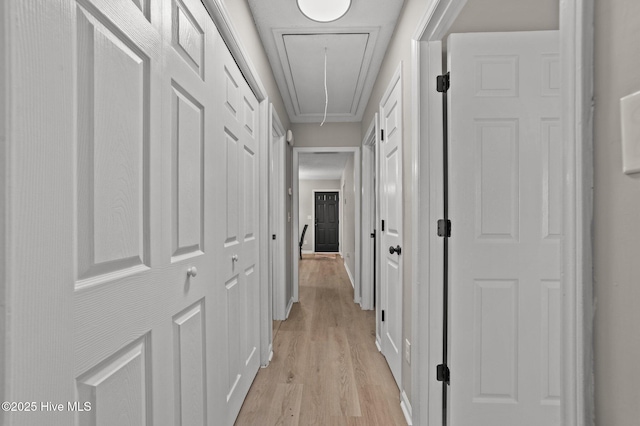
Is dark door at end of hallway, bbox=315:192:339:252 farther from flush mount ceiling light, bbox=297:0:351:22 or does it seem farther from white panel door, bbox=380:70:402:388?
flush mount ceiling light, bbox=297:0:351:22

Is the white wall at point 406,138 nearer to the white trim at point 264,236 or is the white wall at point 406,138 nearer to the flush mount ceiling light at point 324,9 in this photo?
the flush mount ceiling light at point 324,9

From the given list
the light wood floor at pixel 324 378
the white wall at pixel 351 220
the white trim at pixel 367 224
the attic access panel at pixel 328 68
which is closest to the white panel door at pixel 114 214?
the light wood floor at pixel 324 378

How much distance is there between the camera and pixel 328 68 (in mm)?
2906

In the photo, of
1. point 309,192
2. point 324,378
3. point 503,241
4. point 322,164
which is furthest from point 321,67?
point 309,192

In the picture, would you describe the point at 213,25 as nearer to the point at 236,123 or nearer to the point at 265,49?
the point at 236,123

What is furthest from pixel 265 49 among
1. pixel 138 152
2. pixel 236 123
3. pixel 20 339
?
pixel 20 339

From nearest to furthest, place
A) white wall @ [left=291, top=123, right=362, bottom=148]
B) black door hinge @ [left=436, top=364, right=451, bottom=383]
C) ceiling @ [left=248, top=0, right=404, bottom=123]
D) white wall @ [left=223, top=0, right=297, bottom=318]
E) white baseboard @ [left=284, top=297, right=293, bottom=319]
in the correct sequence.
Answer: black door hinge @ [left=436, top=364, right=451, bottom=383] → white wall @ [left=223, top=0, right=297, bottom=318] → ceiling @ [left=248, top=0, right=404, bottom=123] → white baseboard @ [left=284, top=297, right=293, bottom=319] → white wall @ [left=291, top=123, right=362, bottom=148]

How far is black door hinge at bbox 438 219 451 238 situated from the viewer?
1.63 metres

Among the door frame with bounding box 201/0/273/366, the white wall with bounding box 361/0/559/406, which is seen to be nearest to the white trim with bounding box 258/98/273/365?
the door frame with bounding box 201/0/273/366

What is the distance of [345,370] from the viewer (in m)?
2.37

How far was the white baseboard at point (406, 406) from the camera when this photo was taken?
5.77 feet

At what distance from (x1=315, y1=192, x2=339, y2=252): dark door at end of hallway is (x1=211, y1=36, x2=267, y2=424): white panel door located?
27.6 ft

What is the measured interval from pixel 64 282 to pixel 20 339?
0.11m

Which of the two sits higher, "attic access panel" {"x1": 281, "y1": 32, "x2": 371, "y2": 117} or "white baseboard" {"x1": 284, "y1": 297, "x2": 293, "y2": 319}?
"attic access panel" {"x1": 281, "y1": 32, "x2": 371, "y2": 117}
